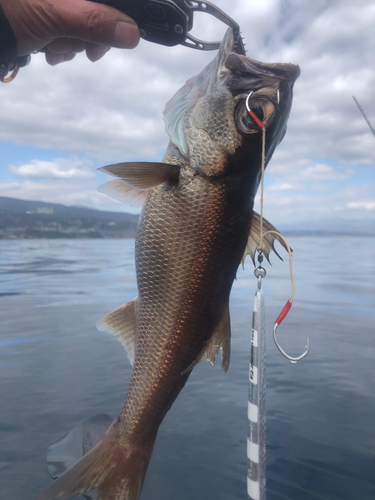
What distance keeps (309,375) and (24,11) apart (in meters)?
4.84

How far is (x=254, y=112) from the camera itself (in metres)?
1.88

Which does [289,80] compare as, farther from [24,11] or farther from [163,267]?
[24,11]

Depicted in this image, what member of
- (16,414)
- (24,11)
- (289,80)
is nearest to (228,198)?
(289,80)

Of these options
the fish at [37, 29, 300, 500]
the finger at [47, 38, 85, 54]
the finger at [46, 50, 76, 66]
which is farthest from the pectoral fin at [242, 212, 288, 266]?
the finger at [46, 50, 76, 66]

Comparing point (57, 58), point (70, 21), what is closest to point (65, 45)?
point (57, 58)

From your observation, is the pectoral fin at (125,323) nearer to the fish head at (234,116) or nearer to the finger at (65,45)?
the fish head at (234,116)

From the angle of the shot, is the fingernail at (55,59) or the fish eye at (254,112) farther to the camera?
the fingernail at (55,59)

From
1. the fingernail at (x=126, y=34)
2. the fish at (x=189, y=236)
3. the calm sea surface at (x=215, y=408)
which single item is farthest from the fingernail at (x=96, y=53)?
the calm sea surface at (x=215, y=408)

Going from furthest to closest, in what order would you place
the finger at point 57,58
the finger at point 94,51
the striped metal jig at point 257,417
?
the finger at point 57,58, the finger at point 94,51, the striped metal jig at point 257,417

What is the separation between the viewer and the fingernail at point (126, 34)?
1.87 m

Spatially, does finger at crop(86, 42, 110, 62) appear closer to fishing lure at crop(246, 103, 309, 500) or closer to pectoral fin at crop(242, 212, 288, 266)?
fishing lure at crop(246, 103, 309, 500)

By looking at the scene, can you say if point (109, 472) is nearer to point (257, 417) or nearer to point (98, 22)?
point (257, 417)

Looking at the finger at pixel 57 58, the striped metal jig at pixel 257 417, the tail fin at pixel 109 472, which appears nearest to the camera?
the striped metal jig at pixel 257 417

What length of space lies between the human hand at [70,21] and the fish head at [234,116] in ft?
1.71
